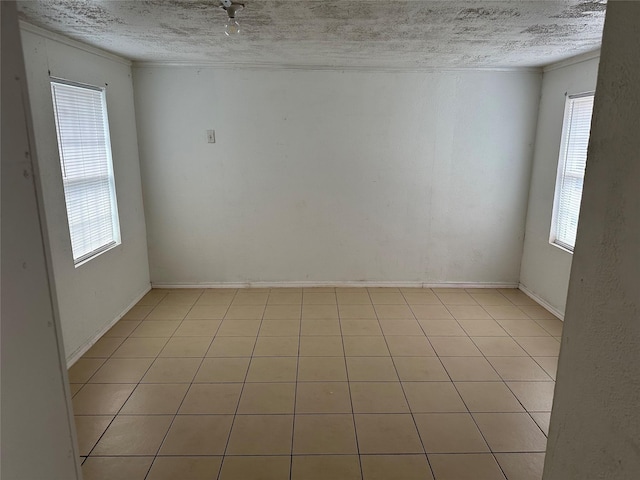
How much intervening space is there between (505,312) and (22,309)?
398cm

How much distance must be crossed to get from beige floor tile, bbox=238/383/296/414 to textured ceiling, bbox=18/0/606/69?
2276 mm

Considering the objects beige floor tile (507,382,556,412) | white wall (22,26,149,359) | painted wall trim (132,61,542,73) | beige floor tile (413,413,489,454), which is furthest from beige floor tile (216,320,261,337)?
painted wall trim (132,61,542,73)

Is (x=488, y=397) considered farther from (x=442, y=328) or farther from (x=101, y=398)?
(x=101, y=398)

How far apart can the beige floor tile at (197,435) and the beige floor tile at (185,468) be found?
0.05 metres

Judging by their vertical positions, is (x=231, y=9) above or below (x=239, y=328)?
above

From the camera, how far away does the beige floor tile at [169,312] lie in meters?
3.86

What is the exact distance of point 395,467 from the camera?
2084 mm

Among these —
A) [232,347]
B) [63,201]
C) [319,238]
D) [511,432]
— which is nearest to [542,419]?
[511,432]

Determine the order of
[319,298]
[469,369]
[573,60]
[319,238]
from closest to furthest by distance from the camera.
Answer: [469,369]
[573,60]
[319,298]
[319,238]

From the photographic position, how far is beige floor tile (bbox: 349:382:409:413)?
2.54 meters

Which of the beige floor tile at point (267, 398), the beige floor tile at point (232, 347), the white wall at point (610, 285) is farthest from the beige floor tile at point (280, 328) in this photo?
the white wall at point (610, 285)

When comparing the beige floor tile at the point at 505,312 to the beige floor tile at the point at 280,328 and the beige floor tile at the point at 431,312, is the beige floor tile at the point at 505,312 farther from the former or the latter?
the beige floor tile at the point at 280,328

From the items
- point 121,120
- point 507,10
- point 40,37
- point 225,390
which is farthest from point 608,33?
point 121,120

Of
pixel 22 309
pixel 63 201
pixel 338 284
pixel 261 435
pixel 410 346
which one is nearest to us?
pixel 22 309
